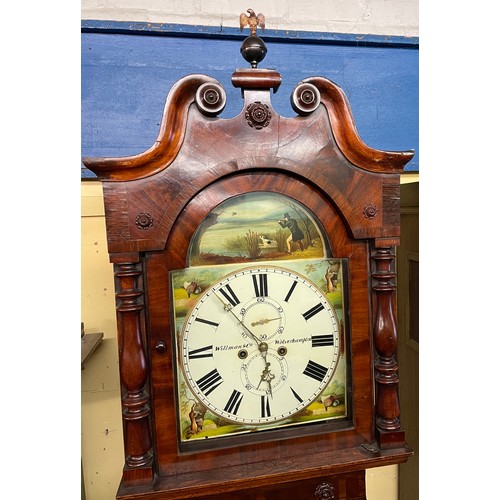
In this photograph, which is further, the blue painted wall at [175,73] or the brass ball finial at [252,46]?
the blue painted wall at [175,73]

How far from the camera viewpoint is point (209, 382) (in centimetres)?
73

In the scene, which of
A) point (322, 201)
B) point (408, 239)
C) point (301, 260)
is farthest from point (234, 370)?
point (408, 239)

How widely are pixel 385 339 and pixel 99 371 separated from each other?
81 centimetres

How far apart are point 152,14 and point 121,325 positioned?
0.89m

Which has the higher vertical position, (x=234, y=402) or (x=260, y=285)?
(x=260, y=285)

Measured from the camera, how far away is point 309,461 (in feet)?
2.42

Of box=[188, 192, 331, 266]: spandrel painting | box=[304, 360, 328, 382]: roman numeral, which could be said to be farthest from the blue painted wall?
box=[304, 360, 328, 382]: roman numeral

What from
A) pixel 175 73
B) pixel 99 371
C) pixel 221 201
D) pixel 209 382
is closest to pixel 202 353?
pixel 209 382

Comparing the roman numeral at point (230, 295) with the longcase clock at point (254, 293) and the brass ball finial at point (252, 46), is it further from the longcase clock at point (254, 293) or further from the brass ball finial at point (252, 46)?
the brass ball finial at point (252, 46)

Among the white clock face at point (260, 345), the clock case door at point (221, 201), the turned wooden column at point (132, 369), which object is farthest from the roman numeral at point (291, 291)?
the turned wooden column at point (132, 369)

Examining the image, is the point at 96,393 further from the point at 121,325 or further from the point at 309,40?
the point at 309,40

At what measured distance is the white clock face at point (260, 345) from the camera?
28.5 inches

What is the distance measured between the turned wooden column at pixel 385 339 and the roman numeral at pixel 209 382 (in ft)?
1.05

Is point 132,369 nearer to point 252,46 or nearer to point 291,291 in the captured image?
point 291,291
